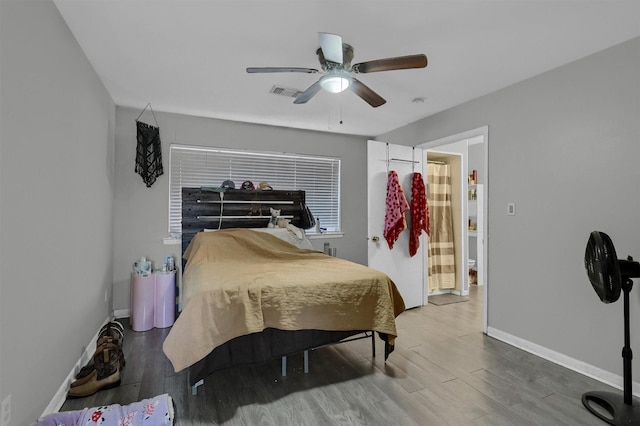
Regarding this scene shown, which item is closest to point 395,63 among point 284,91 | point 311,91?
point 311,91

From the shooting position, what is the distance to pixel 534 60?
2.64m

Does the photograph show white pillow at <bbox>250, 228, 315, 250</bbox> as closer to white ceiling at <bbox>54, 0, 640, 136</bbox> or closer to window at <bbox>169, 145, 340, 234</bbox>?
window at <bbox>169, 145, 340, 234</bbox>

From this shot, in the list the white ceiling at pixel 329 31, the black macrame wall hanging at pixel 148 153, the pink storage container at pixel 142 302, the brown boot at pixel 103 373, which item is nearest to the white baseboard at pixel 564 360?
the white ceiling at pixel 329 31

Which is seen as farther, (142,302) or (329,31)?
(142,302)

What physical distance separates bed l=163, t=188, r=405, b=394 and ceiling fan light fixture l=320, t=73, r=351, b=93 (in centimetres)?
147

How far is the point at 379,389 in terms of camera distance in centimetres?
230

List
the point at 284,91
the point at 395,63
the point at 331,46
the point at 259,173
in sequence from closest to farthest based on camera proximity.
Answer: the point at 331,46, the point at 395,63, the point at 284,91, the point at 259,173

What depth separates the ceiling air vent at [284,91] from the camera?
3242 mm

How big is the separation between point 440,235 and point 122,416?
4.56 meters

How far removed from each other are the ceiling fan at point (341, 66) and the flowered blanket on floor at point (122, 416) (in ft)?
7.02

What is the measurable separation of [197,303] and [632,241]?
10.1 ft

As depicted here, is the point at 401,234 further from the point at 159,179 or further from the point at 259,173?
the point at 159,179

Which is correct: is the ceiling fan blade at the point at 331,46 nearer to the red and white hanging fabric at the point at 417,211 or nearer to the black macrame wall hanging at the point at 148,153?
the red and white hanging fabric at the point at 417,211

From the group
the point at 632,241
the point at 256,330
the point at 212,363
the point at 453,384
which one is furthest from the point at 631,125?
the point at 212,363
